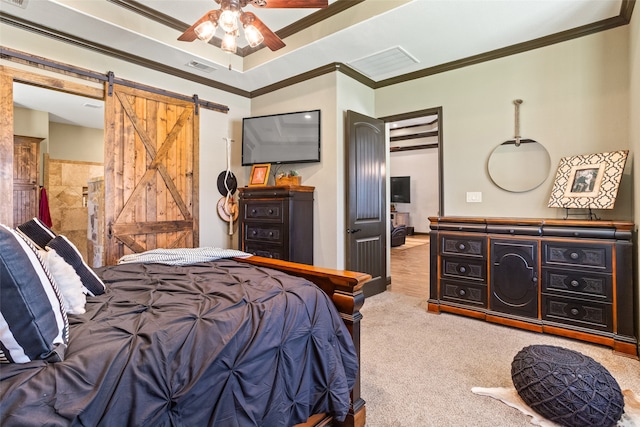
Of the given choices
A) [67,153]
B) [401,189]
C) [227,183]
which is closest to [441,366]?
[227,183]

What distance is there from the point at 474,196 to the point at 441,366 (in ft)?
6.61

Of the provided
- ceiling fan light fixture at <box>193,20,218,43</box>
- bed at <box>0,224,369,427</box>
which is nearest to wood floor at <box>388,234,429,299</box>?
bed at <box>0,224,369,427</box>

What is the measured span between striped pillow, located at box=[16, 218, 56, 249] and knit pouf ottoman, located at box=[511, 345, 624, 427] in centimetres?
264

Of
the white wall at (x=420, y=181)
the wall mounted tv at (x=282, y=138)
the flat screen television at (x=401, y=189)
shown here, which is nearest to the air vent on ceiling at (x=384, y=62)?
the wall mounted tv at (x=282, y=138)

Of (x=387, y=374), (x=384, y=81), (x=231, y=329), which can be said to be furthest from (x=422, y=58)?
(x=231, y=329)

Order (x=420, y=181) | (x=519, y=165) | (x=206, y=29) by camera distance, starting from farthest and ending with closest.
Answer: (x=420, y=181)
(x=519, y=165)
(x=206, y=29)

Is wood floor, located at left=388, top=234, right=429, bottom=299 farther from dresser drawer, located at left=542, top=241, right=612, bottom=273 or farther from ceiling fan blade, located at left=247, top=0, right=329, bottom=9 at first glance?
ceiling fan blade, located at left=247, top=0, right=329, bottom=9

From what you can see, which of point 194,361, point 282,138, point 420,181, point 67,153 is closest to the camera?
point 194,361

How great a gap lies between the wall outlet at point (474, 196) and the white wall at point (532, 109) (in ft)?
0.13

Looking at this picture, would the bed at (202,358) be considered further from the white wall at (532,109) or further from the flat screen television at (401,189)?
the flat screen television at (401,189)

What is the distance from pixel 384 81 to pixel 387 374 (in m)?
3.53

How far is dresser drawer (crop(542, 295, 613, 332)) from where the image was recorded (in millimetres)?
2496

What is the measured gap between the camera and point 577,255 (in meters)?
2.59

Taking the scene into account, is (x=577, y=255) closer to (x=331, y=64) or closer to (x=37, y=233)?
(x=331, y=64)
